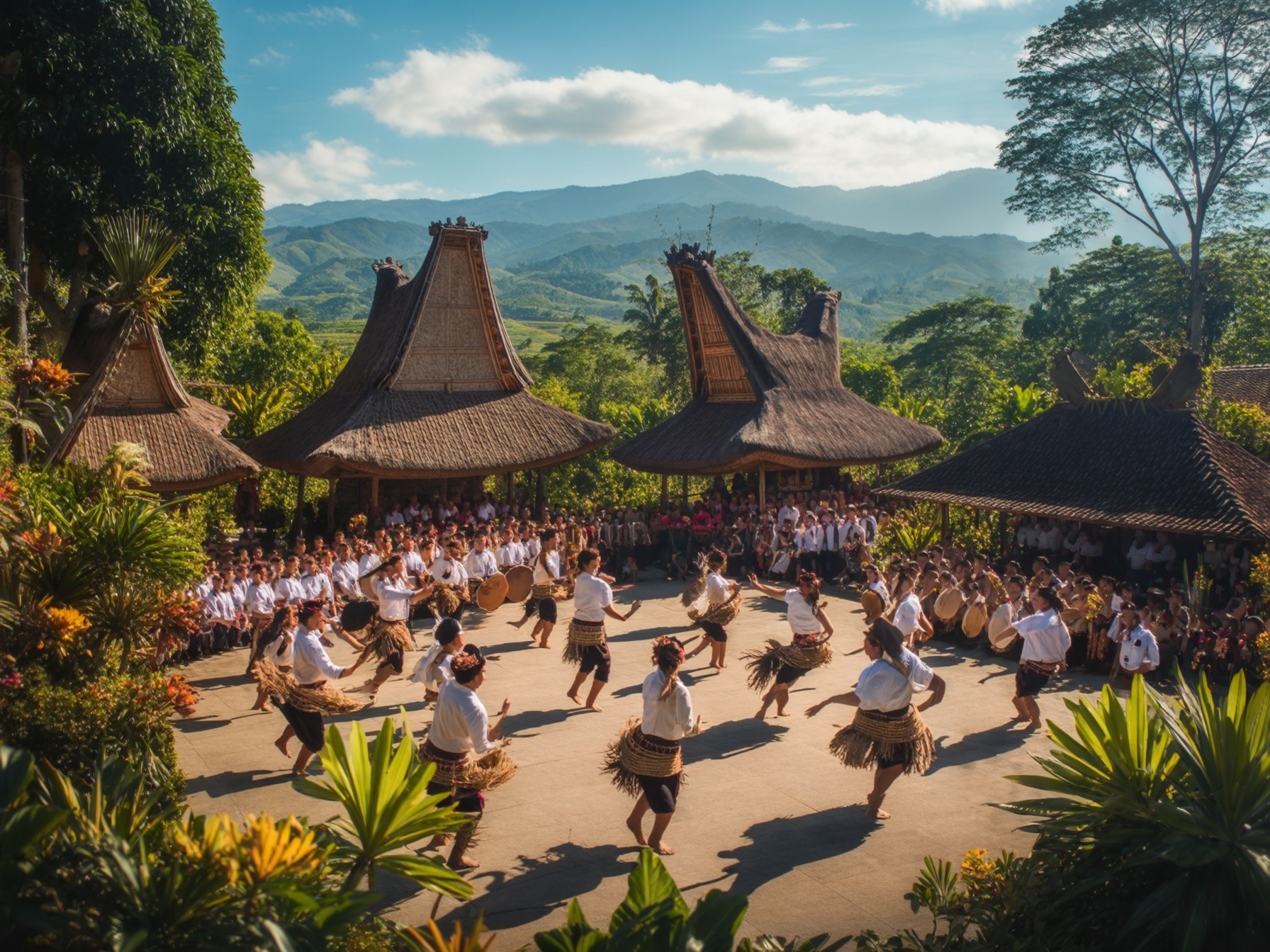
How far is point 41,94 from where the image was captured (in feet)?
60.9

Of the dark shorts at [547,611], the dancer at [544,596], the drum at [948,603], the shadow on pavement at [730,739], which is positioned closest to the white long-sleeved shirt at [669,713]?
the shadow on pavement at [730,739]

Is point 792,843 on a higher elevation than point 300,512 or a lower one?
lower

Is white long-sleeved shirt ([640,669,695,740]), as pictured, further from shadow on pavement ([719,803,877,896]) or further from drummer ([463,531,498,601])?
drummer ([463,531,498,601])

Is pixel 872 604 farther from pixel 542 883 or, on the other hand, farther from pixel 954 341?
pixel 954 341

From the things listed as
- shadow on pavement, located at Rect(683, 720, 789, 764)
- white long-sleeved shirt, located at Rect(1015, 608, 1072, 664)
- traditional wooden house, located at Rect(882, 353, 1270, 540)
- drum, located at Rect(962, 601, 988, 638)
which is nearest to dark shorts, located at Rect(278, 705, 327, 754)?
shadow on pavement, located at Rect(683, 720, 789, 764)

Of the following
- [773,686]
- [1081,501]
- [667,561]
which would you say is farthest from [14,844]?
[667,561]

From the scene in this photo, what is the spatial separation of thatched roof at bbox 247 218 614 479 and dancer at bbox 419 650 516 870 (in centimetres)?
1318

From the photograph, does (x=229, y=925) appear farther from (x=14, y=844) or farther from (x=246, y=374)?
(x=246, y=374)

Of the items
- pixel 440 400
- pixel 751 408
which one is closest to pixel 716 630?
pixel 751 408

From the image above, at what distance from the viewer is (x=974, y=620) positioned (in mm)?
13445

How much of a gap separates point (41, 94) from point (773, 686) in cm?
1624

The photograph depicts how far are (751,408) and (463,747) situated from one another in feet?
52.8

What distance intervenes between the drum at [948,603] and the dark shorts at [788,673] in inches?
148

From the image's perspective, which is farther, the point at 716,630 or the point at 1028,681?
the point at 716,630
